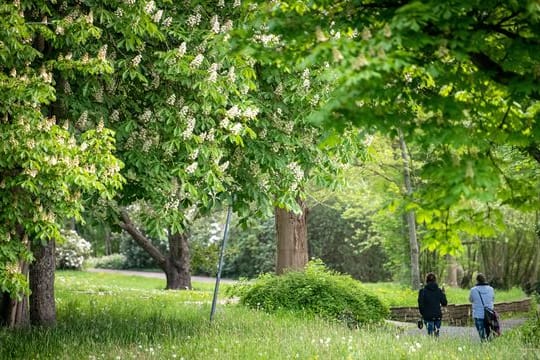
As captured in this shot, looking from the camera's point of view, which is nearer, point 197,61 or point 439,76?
point 439,76

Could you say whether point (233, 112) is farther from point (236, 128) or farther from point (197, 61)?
point (197, 61)

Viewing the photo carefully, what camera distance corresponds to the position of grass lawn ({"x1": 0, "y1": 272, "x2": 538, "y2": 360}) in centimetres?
793

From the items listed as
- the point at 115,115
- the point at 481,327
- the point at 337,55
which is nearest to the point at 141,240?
the point at 481,327

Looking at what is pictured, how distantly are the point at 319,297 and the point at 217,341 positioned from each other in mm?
4527

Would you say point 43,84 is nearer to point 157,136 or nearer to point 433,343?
point 157,136

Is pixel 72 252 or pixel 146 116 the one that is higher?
pixel 146 116

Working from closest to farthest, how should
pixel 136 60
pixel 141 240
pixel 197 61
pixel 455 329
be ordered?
pixel 197 61, pixel 136 60, pixel 455 329, pixel 141 240

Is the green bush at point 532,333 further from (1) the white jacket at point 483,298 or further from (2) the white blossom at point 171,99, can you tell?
(2) the white blossom at point 171,99

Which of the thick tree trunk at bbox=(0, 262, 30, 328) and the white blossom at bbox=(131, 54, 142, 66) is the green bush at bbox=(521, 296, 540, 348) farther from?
the thick tree trunk at bbox=(0, 262, 30, 328)

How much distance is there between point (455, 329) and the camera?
48.1 ft

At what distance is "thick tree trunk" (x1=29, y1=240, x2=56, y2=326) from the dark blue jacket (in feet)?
21.6

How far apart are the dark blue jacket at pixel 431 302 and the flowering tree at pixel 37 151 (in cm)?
662

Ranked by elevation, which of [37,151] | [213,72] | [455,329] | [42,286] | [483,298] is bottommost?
[455,329]

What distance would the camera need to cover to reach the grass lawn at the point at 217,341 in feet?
26.0
